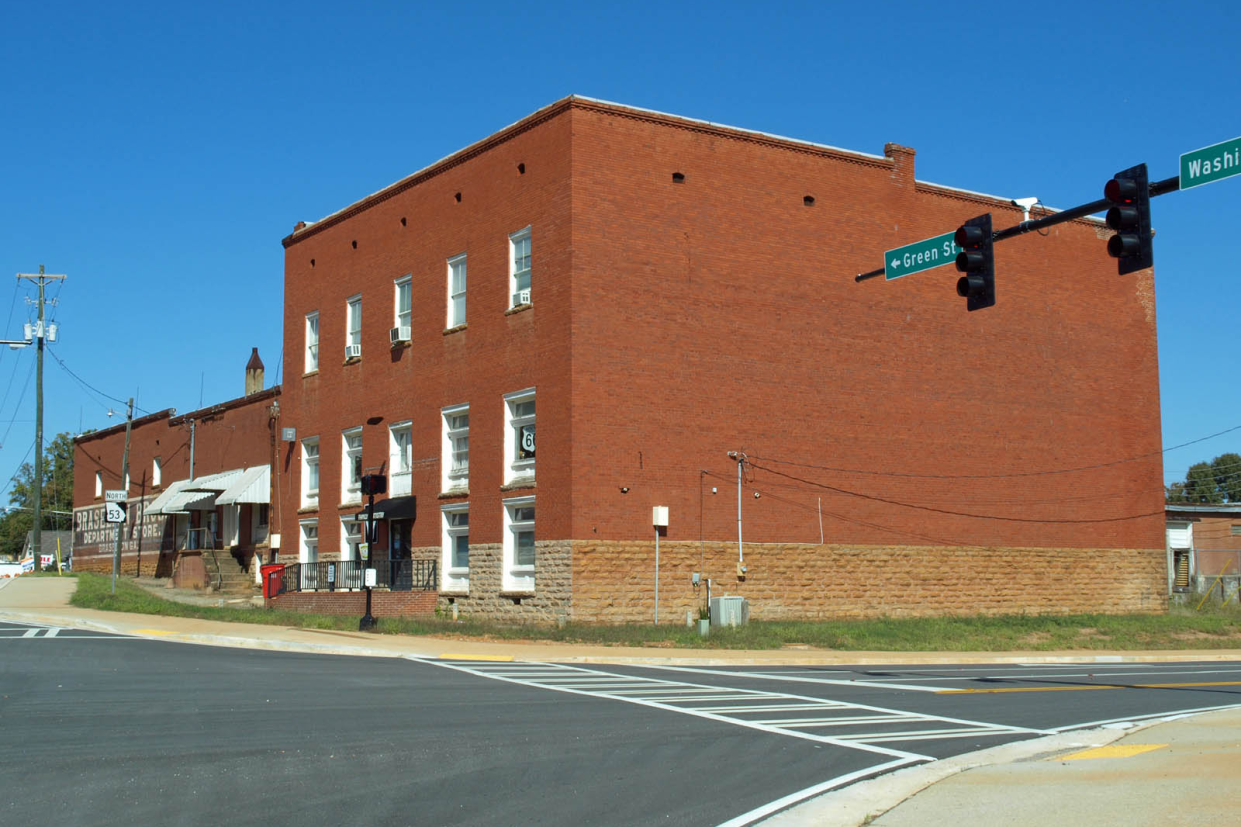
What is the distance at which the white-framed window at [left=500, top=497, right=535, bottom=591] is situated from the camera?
32750 millimetres

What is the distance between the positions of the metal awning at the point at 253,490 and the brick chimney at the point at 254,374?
537 inches

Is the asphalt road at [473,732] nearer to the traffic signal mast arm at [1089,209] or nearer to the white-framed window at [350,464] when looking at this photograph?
the traffic signal mast arm at [1089,209]

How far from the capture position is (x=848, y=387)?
35.4 metres

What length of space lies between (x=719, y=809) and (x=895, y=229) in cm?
2940

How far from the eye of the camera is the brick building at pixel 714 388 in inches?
1250

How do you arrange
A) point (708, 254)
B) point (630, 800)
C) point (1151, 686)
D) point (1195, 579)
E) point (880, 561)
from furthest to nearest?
point (1195, 579), point (880, 561), point (708, 254), point (1151, 686), point (630, 800)

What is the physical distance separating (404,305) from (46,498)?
83.5 m

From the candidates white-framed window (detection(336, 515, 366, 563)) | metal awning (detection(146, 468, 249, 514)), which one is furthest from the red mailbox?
metal awning (detection(146, 468, 249, 514))

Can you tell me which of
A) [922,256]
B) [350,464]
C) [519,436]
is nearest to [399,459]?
[350,464]

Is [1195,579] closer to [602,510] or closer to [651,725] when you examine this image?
[602,510]

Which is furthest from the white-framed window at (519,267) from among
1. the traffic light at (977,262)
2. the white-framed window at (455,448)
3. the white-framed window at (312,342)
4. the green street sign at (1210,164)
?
the green street sign at (1210,164)

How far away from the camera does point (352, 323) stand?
1623 inches

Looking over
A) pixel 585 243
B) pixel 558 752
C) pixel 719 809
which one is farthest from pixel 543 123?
pixel 719 809

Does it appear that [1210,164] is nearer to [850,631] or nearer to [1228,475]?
[850,631]
